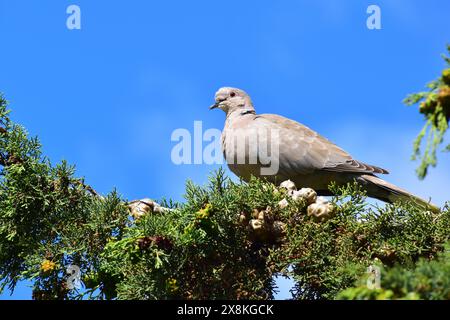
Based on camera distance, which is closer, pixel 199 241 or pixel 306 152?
pixel 199 241

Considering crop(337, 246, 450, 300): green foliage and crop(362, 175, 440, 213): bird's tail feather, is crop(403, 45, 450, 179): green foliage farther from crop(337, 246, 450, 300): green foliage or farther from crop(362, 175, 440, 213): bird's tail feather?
crop(362, 175, 440, 213): bird's tail feather

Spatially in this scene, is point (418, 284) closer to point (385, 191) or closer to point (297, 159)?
point (297, 159)

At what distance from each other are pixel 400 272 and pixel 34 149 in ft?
8.20

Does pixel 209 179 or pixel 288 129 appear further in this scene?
pixel 288 129

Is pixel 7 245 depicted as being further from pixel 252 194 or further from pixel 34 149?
pixel 252 194

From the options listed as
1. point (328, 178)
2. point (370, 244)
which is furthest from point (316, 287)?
point (328, 178)

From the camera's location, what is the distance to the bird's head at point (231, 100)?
20.9 feet

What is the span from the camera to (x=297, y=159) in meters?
5.22

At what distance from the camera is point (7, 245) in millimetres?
3707

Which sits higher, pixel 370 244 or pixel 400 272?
pixel 370 244

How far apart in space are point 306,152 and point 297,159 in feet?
0.54

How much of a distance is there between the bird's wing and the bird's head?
0.59 meters

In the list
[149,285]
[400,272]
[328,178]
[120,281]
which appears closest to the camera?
[400,272]

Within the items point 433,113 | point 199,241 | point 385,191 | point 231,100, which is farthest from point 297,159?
point 433,113
